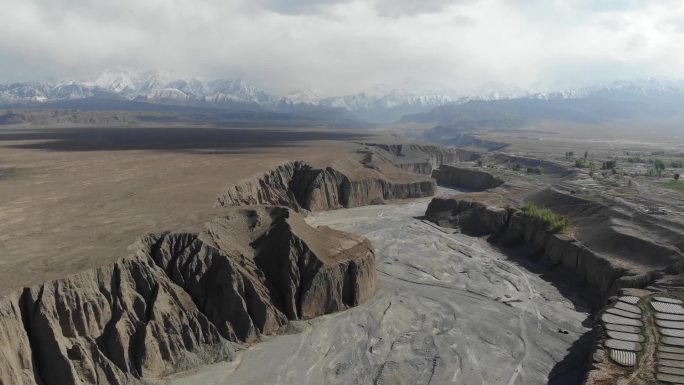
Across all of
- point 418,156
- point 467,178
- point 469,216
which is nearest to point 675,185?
point 469,216

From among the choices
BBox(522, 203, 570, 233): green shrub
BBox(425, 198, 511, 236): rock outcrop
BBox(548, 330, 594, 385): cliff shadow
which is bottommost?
BBox(548, 330, 594, 385): cliff shadow

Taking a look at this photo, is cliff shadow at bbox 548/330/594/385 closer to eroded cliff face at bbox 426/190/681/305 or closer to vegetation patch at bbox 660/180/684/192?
eroded cliff face at bbox 426/190/681/305

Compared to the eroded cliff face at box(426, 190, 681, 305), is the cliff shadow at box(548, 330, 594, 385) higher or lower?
lower

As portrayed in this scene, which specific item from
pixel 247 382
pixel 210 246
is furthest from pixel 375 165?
pixel 247 382

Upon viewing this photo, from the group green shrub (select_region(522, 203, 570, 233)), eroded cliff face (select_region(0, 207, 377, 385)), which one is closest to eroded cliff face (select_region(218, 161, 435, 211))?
eroded cliff face (select_region(0, 207, 377, 385))

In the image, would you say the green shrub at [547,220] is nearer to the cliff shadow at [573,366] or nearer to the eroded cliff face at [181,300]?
the cliff shadow at [573,366]

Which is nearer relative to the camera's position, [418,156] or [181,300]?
[181,300]

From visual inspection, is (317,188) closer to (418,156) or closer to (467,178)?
(467,178)

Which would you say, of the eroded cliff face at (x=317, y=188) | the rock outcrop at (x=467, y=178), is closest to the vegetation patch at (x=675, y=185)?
the rock outcrop at (x=467, y=178)
